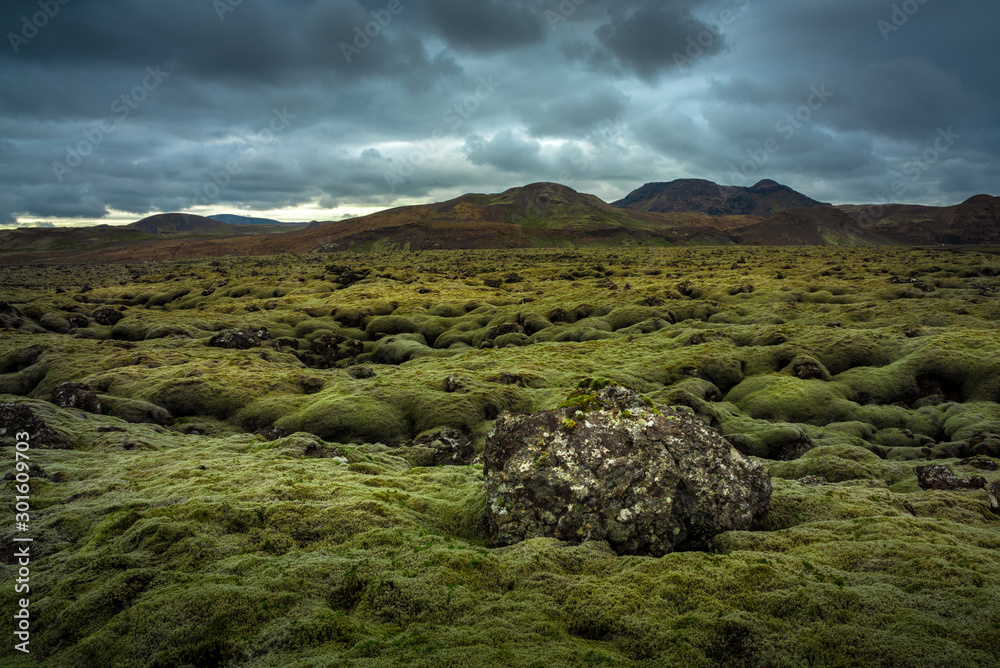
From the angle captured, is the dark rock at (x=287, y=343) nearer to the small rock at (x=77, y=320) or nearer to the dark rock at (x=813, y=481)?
the small rock at (x=77, y=320)

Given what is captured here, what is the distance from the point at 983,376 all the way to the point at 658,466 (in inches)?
1024

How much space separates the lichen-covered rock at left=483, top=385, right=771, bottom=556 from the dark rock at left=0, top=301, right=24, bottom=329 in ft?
168

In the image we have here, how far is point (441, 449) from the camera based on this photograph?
22359 mm

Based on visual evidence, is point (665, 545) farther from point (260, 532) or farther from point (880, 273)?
point (880, 273)

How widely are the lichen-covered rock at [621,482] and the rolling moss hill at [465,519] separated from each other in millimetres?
820

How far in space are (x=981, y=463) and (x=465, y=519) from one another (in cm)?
1742

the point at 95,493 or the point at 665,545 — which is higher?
the point at 95,493

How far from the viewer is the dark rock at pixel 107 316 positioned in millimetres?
48812

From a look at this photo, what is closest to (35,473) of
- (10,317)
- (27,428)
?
(27,428)

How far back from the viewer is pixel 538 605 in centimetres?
906

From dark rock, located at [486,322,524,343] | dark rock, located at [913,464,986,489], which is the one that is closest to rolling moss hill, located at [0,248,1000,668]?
dark rock, located at [913,464,986,489]

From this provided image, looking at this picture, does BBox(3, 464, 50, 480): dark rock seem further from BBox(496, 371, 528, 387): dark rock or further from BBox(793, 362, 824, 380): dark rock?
BBox(793, 362, 824, 380): dark rock

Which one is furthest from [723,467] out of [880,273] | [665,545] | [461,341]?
[880,273]

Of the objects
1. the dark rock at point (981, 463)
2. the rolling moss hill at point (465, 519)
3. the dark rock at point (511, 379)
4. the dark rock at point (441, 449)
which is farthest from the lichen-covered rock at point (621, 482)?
the dark rock at point (511, 379)
